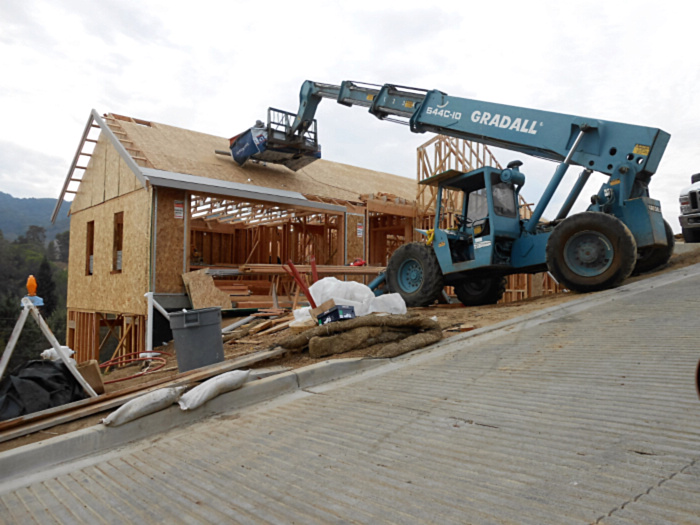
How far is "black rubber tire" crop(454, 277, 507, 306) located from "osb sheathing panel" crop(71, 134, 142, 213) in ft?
30.3

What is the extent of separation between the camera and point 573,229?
809 centimetres

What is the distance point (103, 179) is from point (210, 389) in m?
14.4

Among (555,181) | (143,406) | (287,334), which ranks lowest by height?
(143,406)

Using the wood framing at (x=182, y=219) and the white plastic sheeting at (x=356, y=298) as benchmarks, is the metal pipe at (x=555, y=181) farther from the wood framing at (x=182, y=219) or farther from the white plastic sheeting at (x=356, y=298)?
the wood framing at (x=182, y=219)

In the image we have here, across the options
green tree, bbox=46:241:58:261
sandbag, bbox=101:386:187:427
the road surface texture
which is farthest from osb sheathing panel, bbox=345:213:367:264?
green tree, bbox=46:241:58:261

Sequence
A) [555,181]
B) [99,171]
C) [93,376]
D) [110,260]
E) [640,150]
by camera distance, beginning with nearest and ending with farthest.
A: 1. [93,376]
2. [640,150]
3. [555,181]
4. [110,260]
5. [99,171]

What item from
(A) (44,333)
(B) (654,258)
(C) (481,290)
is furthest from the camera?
(C) (481,290)

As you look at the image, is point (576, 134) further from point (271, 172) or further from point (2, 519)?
point (271, 172)

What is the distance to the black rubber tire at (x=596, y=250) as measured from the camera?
768 cm

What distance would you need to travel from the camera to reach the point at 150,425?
3.99m

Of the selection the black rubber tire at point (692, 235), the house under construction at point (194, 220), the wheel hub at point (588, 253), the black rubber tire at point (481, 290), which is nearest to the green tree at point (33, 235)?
the house under construction at point (194, 220)

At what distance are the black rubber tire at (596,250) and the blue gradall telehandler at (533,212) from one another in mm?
16

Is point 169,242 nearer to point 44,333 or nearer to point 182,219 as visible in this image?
point 182,219

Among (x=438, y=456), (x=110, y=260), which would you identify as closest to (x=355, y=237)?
(x=110, y=260)
